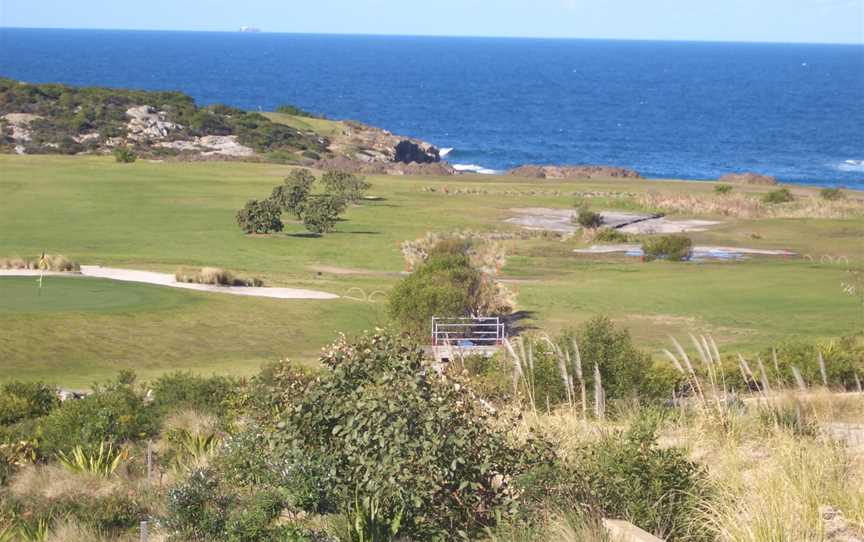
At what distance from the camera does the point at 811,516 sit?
8867 mm

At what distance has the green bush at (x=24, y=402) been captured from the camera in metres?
17.5

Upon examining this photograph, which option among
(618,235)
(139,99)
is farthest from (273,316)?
(139,99)

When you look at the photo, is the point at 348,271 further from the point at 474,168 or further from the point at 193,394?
the point at 474,168

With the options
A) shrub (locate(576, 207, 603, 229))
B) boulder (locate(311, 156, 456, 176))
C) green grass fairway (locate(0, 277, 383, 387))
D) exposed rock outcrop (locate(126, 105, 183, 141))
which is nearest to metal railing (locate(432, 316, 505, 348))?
green grass fairway (locate(0, 277, 383, 387))

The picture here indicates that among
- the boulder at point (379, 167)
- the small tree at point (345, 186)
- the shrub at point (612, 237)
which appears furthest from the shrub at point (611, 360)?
the boulder at point (379, 167)

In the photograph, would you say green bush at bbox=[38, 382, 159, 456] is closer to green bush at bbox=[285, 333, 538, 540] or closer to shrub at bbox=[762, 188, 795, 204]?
green bush at bbox=[285, 333, 538, 540]

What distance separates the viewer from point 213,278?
35.0m

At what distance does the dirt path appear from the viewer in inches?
1297

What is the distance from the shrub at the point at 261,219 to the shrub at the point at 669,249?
1434 centimetres

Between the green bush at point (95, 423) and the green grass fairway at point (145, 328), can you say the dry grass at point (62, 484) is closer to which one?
the green bush at point (95, 423)

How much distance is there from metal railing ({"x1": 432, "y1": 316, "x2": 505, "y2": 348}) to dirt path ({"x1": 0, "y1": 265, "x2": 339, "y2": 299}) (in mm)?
5929

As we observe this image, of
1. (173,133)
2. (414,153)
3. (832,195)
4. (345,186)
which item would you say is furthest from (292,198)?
(414,153)

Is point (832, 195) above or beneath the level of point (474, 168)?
beneath

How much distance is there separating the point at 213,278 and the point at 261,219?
45.9ft
